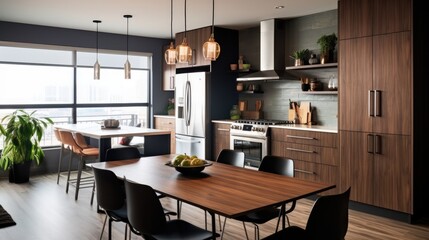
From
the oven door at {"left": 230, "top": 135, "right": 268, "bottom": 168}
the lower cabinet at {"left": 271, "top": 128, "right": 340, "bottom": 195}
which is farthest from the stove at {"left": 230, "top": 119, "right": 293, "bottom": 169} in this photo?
the lower cabinet at {"left": 271, "top": 128, "right": 340, "bottom": 195}

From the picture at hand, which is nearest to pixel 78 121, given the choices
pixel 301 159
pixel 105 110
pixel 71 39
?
pixel 105 110

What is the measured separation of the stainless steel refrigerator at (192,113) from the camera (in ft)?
20.5

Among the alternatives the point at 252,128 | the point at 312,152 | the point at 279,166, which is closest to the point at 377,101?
the point at 312,152

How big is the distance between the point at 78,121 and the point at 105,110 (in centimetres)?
55

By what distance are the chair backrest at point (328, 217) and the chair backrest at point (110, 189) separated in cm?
132

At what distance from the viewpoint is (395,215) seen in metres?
4.08

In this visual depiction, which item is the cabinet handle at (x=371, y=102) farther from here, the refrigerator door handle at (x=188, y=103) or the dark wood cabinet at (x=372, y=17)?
the refrigerator door handle at (x=188, y=103)

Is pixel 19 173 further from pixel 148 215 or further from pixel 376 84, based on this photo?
pixel 376 84

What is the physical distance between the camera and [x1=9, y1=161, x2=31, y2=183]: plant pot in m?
5.81

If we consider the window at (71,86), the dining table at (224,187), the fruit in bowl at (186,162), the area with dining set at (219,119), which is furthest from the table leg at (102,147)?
the window at (71,86)

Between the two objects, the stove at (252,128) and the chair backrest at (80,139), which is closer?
the chair backrest at (80,139)

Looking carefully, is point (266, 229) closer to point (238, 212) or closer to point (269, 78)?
point (238, 212)

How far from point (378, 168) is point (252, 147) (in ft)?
5.93

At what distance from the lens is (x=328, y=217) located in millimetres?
2066
